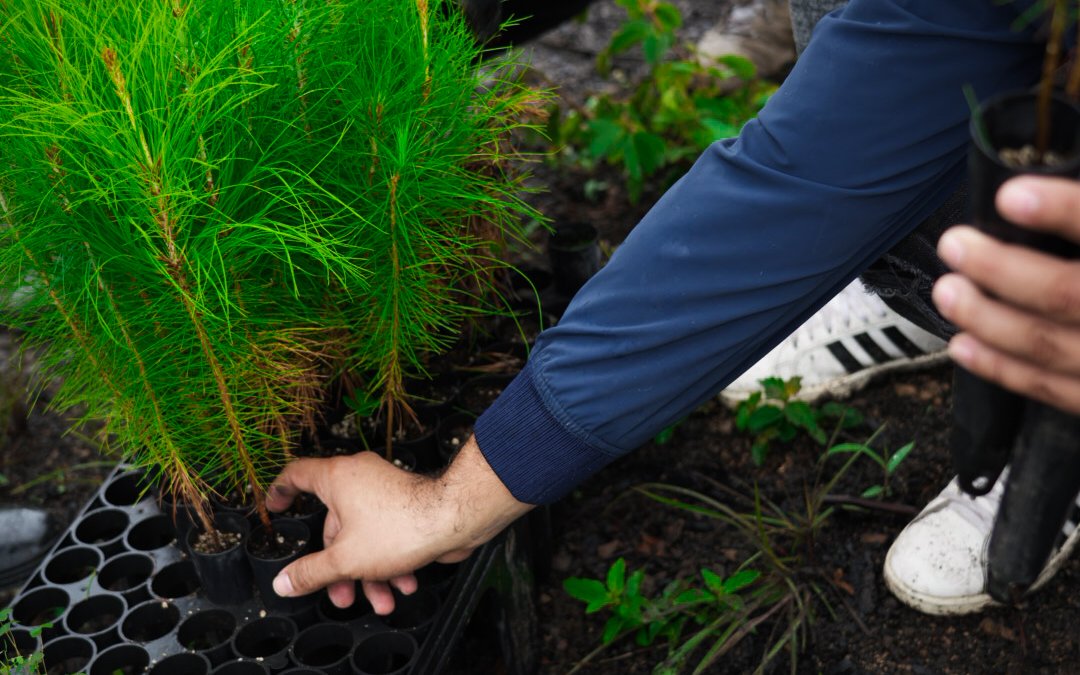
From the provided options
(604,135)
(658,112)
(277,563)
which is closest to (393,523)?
(277,563)

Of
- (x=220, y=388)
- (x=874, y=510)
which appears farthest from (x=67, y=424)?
(x=874, y=510)

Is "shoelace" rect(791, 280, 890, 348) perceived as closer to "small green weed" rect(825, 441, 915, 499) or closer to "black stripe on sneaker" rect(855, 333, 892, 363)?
"black stripe on sneaker" rect(855, 333, 892, 363)

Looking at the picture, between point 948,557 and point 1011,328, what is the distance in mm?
1073

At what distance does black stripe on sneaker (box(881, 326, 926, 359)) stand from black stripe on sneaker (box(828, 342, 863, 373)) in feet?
0.32

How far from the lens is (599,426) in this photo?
132 centimetres

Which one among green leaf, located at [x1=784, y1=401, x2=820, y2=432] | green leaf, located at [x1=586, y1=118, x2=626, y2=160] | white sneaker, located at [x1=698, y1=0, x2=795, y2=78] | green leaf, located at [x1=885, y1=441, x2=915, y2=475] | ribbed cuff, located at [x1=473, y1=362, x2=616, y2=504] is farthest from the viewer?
white sneaker, located at [x1=698, y1=0, x2=795, y2=78]

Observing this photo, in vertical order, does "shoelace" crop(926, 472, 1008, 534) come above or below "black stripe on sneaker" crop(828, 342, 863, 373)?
above

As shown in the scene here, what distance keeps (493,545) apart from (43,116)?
2.98 ft

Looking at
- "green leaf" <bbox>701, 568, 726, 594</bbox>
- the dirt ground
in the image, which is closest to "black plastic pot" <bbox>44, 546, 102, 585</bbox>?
the dirt ground

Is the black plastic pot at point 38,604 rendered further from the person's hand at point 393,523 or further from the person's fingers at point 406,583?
the person's fingers at point 406,583

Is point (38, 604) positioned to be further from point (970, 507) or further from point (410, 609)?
point (970, 507)

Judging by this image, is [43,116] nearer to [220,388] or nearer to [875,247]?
[220,388]

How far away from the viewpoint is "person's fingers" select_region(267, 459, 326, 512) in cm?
159

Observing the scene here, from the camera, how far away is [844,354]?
2287mm
